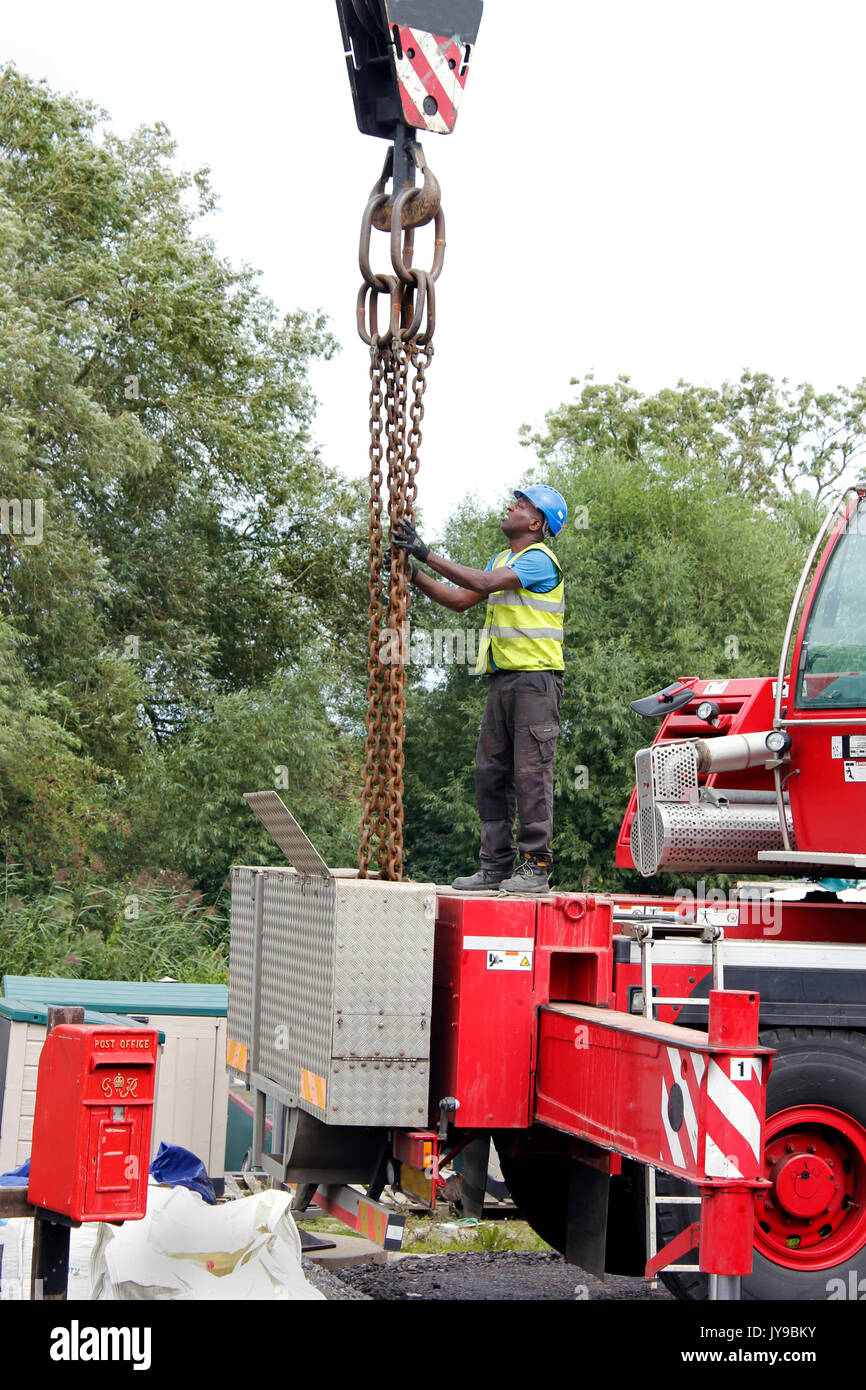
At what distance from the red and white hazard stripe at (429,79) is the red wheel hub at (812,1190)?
4.21 m

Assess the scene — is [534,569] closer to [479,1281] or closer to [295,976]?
[295,976]

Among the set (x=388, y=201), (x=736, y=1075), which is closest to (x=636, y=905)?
(x=736, y=1075)

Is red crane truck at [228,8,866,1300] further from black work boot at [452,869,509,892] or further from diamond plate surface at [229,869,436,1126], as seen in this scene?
black work boot at [452,869,509,892]

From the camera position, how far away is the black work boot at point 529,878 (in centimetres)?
632

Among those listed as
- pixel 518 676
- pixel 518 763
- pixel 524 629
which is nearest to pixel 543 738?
pixel 518 763

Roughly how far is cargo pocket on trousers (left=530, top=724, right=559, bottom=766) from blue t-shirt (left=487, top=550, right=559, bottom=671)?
58 cm

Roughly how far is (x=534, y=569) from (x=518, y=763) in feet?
2.69

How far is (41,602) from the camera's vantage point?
771 inches

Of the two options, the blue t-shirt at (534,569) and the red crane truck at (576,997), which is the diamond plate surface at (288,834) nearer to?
the red crane truck at (576,997)

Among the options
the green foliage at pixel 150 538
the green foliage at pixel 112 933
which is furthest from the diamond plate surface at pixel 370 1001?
the green foliage at pixel 150 538

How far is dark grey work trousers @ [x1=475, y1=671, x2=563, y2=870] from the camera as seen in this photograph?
6527 millimetres

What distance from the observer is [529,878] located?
6.35 meters

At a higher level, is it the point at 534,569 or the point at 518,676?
the point at 534,569
